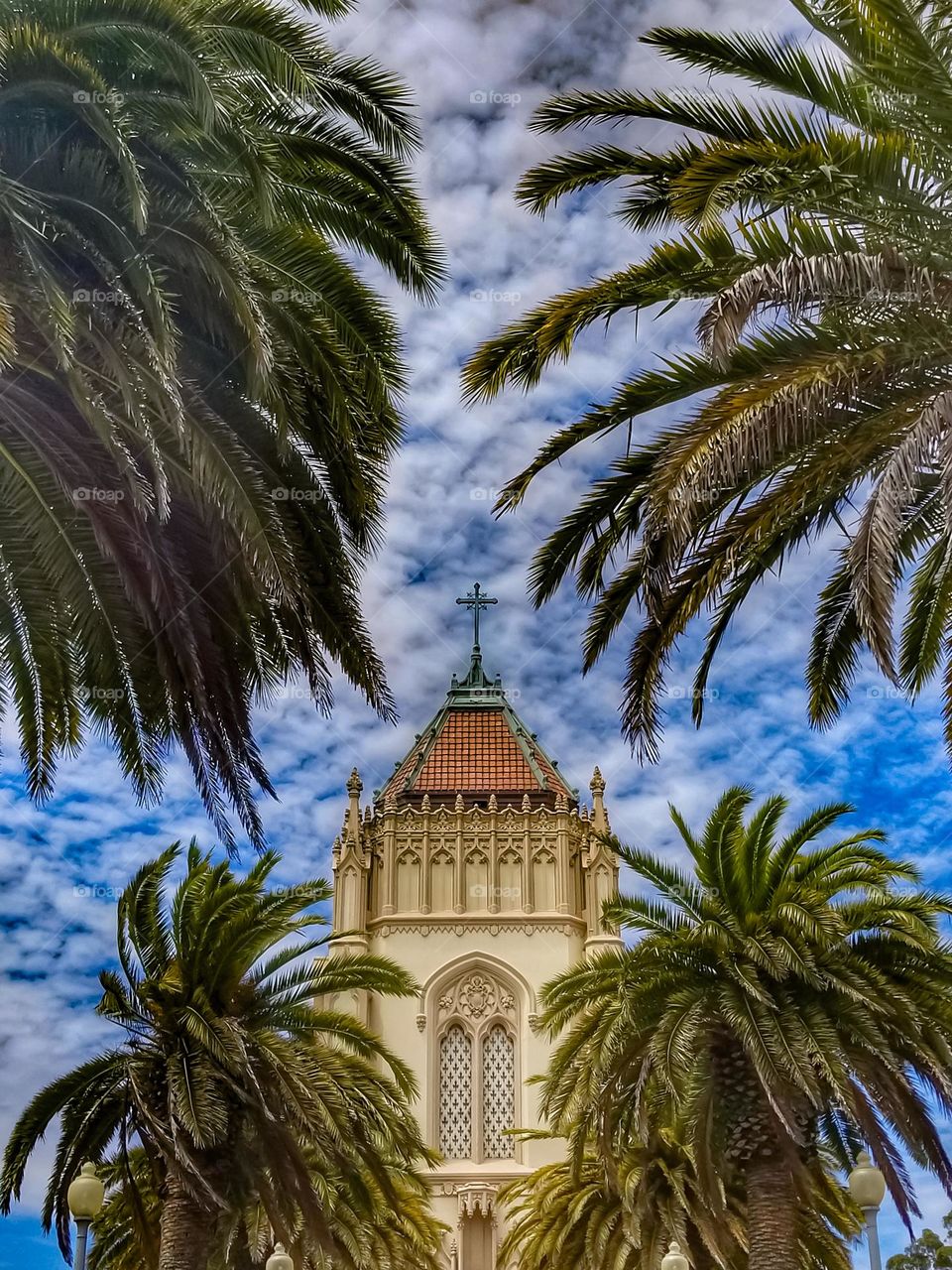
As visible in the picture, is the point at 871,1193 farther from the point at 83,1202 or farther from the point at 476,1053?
the point at 476,1053

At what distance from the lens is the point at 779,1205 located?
55.5 ft

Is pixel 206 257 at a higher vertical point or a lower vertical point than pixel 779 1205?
higher

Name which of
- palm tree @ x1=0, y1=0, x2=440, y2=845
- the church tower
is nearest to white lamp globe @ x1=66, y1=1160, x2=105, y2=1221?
palm tree @ x1=0, y1=0, x2=440, y2=845

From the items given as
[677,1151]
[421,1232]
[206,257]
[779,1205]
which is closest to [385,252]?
[206,257]

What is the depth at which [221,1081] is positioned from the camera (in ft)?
56.1

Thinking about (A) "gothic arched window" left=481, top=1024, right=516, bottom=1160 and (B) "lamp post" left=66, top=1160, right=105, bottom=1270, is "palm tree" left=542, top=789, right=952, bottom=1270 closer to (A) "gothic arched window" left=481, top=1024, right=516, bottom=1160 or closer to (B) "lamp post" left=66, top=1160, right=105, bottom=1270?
(B) "lamp post" left=66, top=1160, right=105, bottom=1270

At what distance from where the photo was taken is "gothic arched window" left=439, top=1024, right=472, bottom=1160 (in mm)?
31906

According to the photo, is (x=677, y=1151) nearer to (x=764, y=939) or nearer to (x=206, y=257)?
(x=764, y=939)

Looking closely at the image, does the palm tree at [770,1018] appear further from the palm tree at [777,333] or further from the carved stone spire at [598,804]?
the carved stone spire at [598,804]

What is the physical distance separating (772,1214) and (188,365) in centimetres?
1174

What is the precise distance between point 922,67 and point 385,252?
4.48m

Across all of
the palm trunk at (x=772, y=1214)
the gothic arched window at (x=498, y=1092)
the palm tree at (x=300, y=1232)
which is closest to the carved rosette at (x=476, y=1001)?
the gothic arched window at (x=498, y=1092)

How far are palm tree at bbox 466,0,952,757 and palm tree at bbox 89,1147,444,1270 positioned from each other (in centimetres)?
958

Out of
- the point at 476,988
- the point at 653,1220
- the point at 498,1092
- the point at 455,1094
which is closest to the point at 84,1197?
the point at 653,1220
